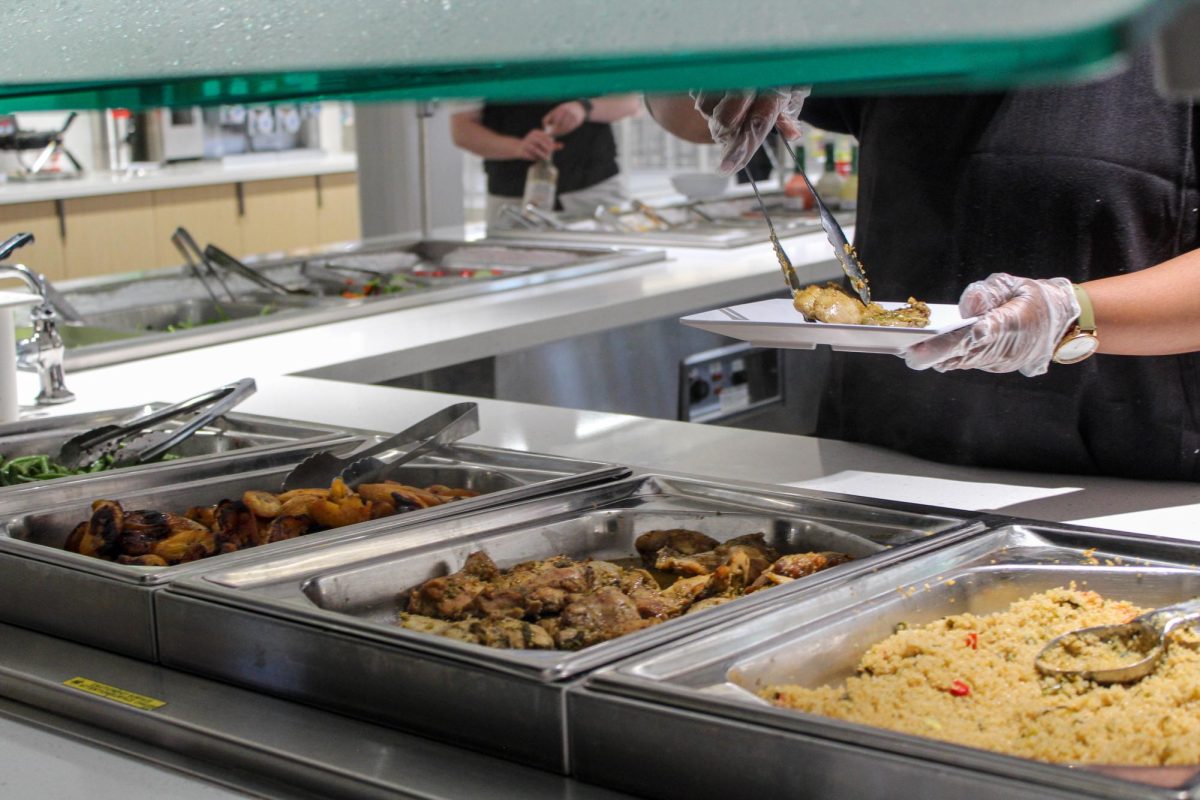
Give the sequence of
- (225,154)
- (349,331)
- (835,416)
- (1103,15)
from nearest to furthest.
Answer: (1103,15) < (835,416) < (349,331) < (225,154)

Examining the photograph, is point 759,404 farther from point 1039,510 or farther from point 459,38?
point 459,38

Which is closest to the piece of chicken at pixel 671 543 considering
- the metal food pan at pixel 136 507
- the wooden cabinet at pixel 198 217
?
the metal food pan at pixel 136 507

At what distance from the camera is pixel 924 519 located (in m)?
1.27

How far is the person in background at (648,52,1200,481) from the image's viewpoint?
1416 mm

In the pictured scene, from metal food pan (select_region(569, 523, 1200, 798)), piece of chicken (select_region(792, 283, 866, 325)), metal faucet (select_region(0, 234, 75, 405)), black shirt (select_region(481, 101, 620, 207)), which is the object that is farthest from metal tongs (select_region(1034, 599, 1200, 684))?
black shirt (select_region(481, 101, 620, 207))

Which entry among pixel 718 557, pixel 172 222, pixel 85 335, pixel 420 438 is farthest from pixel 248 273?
pixel 172 222

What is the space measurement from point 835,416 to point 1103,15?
1.56 metres

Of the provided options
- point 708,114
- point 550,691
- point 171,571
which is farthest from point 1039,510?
point 171,571

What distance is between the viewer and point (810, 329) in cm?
132

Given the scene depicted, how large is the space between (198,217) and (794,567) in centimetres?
516

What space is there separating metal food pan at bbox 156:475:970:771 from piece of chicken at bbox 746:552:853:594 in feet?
0.12

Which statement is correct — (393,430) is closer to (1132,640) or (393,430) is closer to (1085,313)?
(1085,313)

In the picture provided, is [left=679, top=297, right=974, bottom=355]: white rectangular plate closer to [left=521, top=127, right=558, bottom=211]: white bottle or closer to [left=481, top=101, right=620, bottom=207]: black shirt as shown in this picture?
[left=521, top=127, right=558, bottom=211]: white bottle

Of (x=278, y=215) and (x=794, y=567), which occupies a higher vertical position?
(x=278, y=215)
